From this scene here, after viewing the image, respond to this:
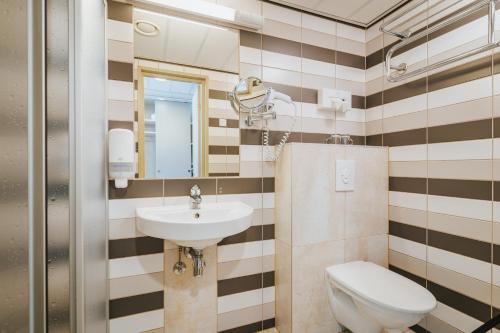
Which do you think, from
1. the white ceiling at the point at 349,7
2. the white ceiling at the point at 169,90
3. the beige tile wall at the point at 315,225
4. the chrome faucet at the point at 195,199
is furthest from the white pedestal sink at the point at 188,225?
the white ceiling at the point at 349,7

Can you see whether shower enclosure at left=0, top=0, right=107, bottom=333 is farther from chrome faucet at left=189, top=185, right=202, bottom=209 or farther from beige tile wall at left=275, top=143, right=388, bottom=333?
beige tile wall at left=275, top=143, right=388, bottom=333

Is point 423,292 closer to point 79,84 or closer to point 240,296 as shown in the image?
point 240,296

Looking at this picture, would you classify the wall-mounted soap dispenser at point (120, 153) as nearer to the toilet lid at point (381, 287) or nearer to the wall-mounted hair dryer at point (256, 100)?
the wall-mounted hair dryer at point (256, 100)

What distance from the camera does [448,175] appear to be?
1303mm

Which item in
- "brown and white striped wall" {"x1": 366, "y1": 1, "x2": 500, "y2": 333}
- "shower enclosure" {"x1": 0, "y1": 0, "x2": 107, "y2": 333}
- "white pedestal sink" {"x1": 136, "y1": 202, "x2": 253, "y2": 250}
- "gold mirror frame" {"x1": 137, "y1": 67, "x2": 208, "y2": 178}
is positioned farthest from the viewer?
"gold mirror frame" {"x1": 137, "y1": 67, "x2": 208, "y2": 178}

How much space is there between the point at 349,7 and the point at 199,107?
121cm

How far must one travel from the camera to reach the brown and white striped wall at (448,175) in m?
1.15

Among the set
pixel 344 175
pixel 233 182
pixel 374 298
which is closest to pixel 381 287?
pixel 374 298

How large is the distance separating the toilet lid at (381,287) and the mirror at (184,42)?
135 centimetres

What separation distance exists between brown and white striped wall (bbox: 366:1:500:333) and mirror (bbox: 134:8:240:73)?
1.11m

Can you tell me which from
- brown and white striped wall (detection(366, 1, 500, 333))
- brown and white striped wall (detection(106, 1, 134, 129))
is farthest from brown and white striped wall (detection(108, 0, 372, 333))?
brown and white striped wall (detection(366, 1, 500, 333))

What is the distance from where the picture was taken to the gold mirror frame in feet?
4.22

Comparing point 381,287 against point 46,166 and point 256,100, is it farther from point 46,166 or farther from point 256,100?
point 46,166

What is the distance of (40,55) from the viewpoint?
0.57 metres
